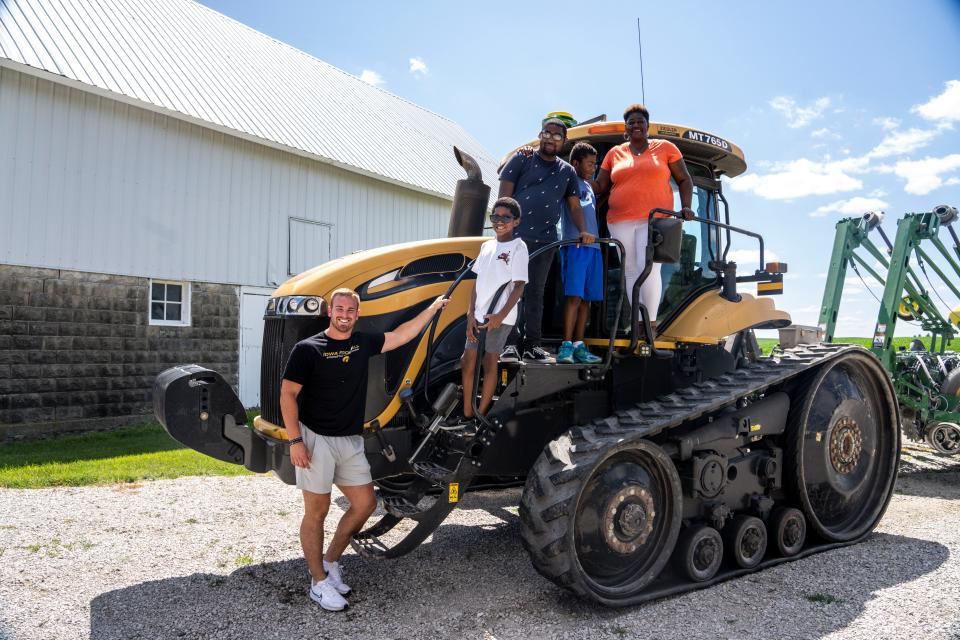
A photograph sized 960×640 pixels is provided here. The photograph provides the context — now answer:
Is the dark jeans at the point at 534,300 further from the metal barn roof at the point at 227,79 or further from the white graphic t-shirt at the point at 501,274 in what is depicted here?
the metal barn roof at the point at 227,79

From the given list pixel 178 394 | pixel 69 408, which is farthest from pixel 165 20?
pixel 178 394

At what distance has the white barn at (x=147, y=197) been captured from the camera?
1022 centimetres

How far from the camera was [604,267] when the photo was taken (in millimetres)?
5316

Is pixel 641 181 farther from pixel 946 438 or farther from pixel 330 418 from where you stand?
pixel 946 438

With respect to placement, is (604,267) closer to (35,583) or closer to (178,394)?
(178,394)

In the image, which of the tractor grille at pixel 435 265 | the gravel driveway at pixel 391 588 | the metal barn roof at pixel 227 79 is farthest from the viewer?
the metal barn roof at pixel 227 79

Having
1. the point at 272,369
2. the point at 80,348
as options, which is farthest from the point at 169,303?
the point at 272,369

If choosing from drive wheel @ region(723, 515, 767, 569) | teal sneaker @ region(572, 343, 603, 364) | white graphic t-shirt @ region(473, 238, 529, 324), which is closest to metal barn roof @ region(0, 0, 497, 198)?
white graphic t-shirt @ region(473, 238, 529, 324)

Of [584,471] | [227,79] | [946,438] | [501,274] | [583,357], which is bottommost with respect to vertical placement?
[946,438]

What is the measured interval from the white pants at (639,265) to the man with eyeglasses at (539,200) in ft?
1.22

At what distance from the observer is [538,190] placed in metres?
5.00

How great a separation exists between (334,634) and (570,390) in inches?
87.2

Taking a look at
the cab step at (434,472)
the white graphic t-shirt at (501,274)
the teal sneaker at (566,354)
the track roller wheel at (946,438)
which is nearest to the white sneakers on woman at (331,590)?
the cab step at (434,472)

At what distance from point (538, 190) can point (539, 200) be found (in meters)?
0.07
